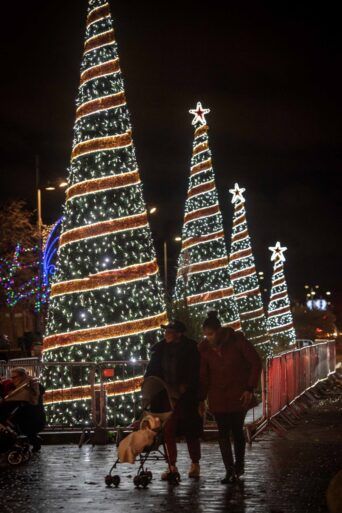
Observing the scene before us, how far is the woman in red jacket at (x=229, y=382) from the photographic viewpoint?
1189 centimetres

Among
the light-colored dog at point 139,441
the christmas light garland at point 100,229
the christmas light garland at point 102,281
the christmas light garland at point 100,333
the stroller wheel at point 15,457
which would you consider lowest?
the stroller wheel at point 15,457

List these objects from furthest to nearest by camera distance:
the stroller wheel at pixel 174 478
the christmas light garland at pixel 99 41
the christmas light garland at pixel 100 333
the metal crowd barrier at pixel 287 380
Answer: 1. the christmas light garland at pixel 99 41
2. the christmas light garland at pixel 100 333
3. the metal crowd barrier at pixel 287 380
4. the stroller wheel at pixel 174 478

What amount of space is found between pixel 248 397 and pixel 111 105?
9.18 m

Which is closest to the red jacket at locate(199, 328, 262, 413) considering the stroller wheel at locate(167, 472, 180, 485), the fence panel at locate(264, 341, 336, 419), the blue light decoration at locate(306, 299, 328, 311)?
the stroller wheel at locate(167, 472, 180, 485)

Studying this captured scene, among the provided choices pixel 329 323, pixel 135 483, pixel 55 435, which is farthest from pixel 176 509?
pixel 329 323

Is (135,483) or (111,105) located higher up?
(111,105)

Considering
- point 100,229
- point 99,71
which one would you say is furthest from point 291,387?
point 99,71

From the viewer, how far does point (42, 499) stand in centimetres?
1099

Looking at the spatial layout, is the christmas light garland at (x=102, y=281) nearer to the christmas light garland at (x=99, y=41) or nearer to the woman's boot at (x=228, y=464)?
the christmas light garland at (x=99, y=41)

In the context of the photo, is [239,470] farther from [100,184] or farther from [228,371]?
[100,184]

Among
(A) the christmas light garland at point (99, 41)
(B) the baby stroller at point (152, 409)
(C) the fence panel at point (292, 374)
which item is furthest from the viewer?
(A) the christmas light garland at point (99, 41)

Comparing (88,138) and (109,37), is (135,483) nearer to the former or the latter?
(88,138)

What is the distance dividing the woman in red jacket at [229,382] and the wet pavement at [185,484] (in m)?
0.39

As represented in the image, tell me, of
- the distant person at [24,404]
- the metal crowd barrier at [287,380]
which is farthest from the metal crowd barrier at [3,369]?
the metal crowd barrier at [287,380]
